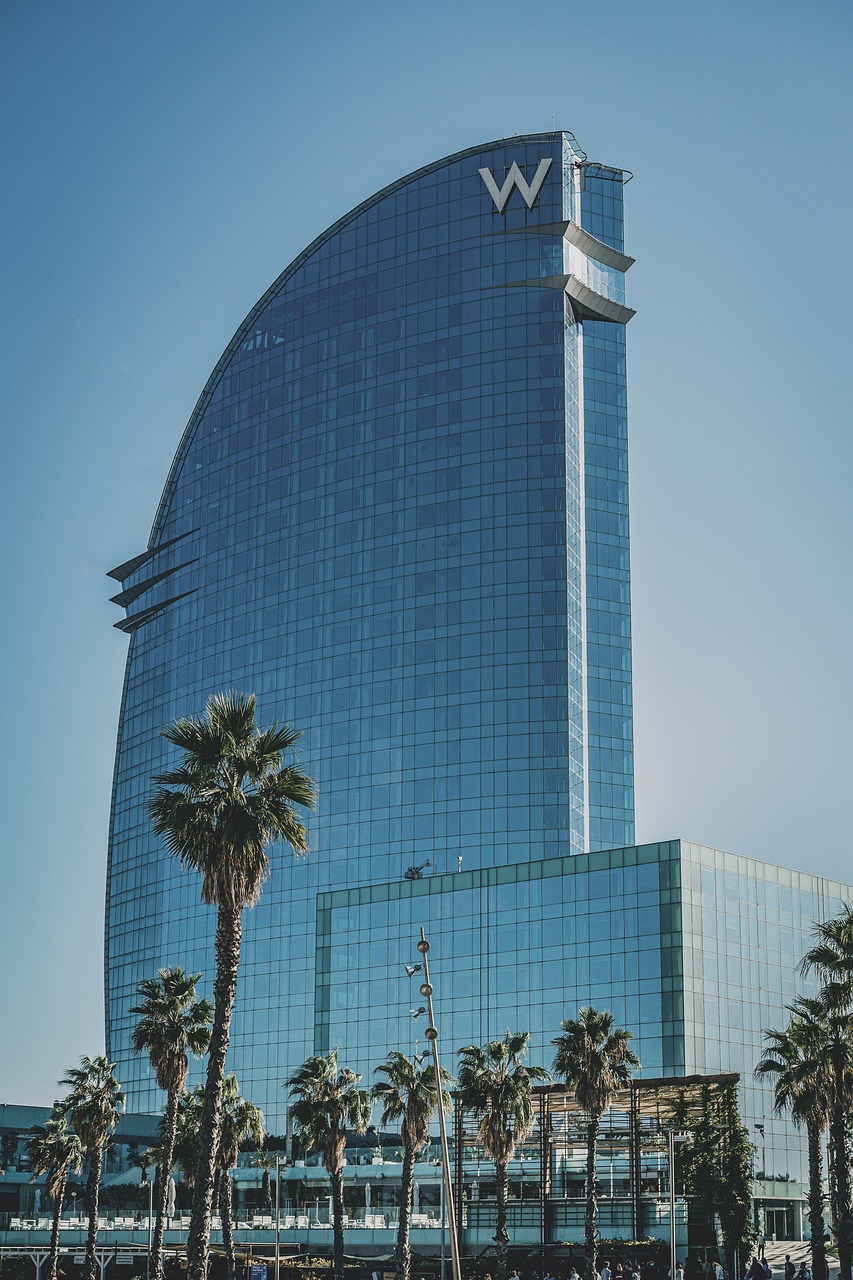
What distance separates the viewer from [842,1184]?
5206 cm

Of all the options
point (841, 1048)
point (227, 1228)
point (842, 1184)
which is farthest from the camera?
point (227, 1228)

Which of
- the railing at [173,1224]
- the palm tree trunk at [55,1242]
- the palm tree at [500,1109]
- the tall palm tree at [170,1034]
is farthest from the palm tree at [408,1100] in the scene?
the railing at [173,1224]

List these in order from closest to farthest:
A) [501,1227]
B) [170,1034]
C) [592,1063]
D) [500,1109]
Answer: [170,1034]
[592,1063]
[500,1109]
[501,1227]

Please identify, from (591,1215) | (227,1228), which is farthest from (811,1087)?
(227,1228)

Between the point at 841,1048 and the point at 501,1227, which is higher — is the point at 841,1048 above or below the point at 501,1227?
above

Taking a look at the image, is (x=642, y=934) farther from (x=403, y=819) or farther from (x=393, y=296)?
(x=393, y=296)

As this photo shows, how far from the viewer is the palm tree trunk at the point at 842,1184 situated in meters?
51.5

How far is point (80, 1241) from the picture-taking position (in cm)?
8550

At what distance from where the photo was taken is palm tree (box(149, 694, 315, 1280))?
3953 centimetres

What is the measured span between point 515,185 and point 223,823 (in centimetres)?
12080

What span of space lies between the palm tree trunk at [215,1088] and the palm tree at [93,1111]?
103 ft

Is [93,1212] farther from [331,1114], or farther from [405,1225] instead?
[405,1225]

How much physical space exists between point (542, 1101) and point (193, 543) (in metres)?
106

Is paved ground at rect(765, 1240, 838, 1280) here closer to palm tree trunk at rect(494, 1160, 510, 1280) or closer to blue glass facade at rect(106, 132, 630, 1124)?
palm tree trunk at rect(494, 1160, 510, 1280)
